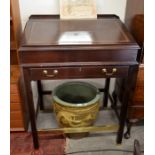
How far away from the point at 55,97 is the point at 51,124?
0.40m

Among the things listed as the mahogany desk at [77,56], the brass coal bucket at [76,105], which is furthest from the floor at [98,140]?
the mahogany desk at [77,56]

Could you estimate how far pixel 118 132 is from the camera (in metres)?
1.62

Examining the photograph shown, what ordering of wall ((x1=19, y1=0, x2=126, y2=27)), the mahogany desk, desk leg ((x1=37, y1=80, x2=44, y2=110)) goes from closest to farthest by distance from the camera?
the mahogany desk
wall ((x1=19, y1=0, x2=126, y2=27))
desk leg ((x1=37, y1=80, x2=44, y2=110))

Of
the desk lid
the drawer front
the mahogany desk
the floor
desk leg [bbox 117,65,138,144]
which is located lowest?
the floor

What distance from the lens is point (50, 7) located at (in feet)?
5.31

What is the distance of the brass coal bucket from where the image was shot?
148 cm

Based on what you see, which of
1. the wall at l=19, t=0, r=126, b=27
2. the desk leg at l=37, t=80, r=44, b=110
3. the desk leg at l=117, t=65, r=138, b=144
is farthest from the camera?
the desk leg at l=37, t=80, r=44, b=110

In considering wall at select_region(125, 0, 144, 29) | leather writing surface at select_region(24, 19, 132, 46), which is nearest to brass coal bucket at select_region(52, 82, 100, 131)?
leather writing surface at select_region(24, 19, 132, 46)

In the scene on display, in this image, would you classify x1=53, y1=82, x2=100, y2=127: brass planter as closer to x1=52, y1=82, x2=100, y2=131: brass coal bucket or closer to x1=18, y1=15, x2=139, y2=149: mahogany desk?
x1=52, y1=82, x2=100, y2=131: brass coal bucket

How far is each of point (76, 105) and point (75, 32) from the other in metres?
0.46

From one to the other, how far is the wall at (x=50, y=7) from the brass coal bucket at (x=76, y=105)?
54 centimetres

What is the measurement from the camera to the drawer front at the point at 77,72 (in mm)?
1255

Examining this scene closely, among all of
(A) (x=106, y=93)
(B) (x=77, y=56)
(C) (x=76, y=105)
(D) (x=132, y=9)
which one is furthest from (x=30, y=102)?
(D) (x=132, y=9)
